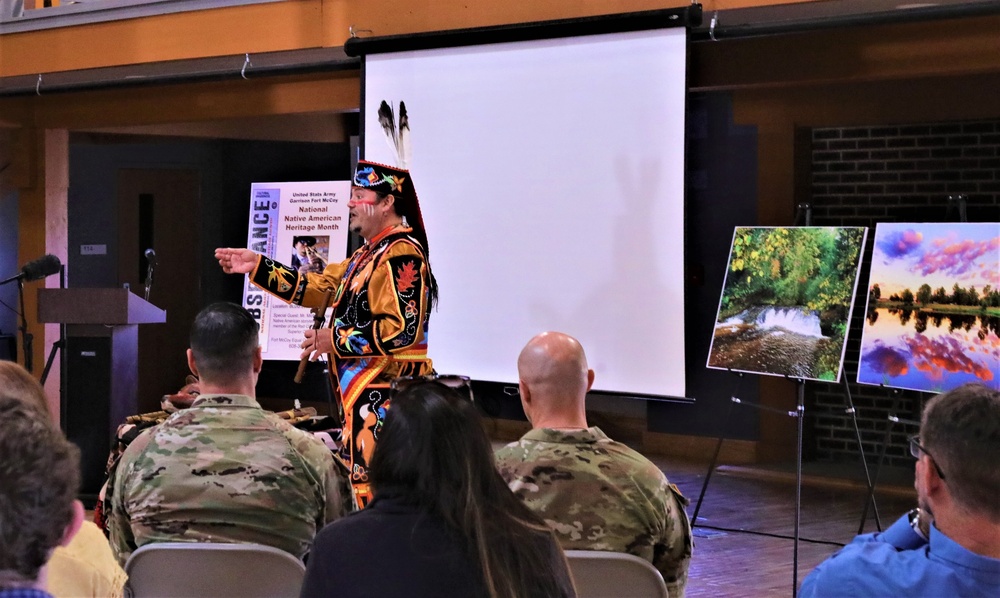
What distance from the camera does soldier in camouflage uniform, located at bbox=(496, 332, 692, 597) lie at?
2.10 meters

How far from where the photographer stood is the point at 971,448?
151cm

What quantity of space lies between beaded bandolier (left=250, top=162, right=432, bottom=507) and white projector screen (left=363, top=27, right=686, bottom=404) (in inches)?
55.1

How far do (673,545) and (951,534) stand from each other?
732mm

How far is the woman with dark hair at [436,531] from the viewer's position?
1.49m

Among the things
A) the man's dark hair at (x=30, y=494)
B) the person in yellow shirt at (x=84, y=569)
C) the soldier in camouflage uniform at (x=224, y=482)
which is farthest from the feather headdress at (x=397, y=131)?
the man's dark hair at (x=30, y=494)

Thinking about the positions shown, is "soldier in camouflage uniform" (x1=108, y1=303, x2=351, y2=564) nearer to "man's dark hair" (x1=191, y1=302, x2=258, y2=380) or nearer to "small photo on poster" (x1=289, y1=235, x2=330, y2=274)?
"man's dark hair" (x1=191, y1=302, x2=258, y2=380)

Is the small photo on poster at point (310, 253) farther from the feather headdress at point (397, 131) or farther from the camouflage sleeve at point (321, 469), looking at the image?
the camouflage sleeve at point (321, 469)

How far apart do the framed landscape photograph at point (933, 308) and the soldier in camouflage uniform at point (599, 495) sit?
8.29 ft

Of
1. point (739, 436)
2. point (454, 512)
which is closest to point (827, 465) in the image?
point (739, 436)

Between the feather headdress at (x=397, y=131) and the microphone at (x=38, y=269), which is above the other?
the feather headdress at (x=397, y=131)

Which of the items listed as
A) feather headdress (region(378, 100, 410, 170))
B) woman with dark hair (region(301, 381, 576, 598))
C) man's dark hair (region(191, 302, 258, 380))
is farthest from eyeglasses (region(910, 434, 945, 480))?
feather headdress (region(378, 100, 410, 170))

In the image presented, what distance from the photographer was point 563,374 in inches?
91.1

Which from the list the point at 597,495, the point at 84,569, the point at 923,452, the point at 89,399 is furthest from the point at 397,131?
the point at 923,452

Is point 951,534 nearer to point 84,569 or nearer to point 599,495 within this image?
point 599,495
